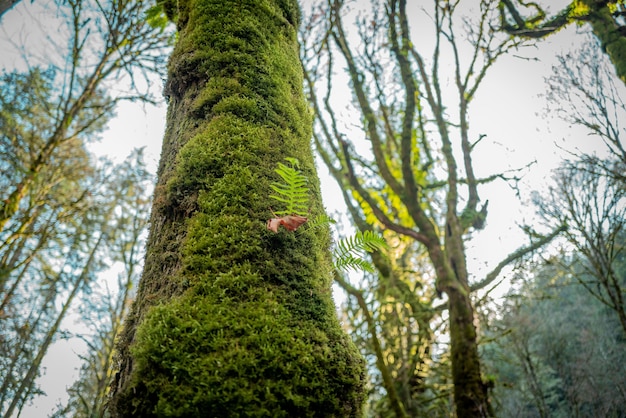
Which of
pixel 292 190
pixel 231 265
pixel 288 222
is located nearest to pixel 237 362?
pixel 231 265

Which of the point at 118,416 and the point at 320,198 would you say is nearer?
the point at 118,416

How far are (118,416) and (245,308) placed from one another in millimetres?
494

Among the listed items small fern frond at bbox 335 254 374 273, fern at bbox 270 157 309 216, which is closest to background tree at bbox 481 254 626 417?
small fern frond at bbox 335 254 374 273

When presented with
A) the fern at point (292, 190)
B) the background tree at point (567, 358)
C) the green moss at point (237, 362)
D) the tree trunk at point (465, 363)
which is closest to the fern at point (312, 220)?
the fern at point (292, 190)

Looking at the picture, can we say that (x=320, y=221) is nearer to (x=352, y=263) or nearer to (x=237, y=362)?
(x=352, y=263)

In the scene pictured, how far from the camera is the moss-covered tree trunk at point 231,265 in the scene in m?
0.99

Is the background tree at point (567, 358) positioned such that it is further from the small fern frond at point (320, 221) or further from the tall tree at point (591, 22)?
the small fern frond at point (320, 221)

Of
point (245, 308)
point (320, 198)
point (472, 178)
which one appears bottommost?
point (245, 308)

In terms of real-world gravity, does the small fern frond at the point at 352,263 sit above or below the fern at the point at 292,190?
below

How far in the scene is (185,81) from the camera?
77.9 inches

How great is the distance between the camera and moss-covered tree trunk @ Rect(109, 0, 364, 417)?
0.99 m

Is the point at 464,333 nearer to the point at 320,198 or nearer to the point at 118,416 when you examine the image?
the point at 320,198

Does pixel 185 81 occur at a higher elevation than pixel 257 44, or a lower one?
lower

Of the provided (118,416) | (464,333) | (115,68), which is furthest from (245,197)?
(115,68)
